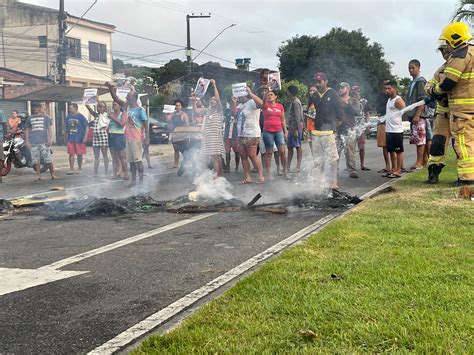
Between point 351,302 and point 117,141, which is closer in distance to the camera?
point 351,302

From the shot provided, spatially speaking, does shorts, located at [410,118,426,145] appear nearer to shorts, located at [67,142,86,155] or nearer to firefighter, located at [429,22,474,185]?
firefighter, located at [429,22,474,185]

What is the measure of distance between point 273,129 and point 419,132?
2829 mm

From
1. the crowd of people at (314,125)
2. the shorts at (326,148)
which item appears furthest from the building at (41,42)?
the shorts at (326,148)

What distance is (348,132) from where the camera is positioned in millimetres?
11797

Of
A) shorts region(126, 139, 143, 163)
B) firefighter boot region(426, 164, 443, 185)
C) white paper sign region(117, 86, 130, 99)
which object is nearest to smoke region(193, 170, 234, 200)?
shorts region(126, 139, 143, 163)

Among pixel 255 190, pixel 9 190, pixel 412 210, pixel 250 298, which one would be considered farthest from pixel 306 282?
pixel 9 190

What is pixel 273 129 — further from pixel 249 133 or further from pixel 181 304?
pixel 181 304

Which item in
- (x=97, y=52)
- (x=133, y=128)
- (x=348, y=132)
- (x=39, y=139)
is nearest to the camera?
(x=133, y=128)

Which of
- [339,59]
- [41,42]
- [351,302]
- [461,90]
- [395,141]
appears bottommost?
[351,302]

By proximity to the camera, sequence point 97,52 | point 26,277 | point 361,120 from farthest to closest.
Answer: point 97,52, point 361,120, point 26,277

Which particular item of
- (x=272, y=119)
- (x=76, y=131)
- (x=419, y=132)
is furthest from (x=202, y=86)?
(x=76, y=131)

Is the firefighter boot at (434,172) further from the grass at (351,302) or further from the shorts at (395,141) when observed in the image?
the grass at (351,302)

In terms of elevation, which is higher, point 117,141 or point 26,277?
point 117,141

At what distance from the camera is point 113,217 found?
741cm
